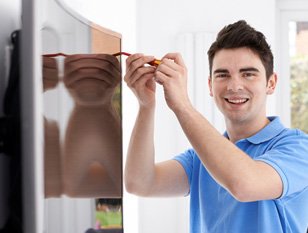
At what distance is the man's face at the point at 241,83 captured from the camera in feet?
4.97

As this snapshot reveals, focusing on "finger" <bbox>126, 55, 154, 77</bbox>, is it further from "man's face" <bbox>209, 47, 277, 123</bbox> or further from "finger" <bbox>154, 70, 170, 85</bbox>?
"man's face" <bbox>209, 47, 277, 123</bbox>

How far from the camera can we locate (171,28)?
341 cm

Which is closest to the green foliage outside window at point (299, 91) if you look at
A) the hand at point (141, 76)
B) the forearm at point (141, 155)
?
the forearm at point (141, 155)

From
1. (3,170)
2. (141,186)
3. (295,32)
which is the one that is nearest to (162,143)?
(295,32)

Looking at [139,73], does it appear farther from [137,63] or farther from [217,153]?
[217,153]

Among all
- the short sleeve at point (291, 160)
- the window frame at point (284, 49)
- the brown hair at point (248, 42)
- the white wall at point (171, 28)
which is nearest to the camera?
the short sleeve at point (291, 160)

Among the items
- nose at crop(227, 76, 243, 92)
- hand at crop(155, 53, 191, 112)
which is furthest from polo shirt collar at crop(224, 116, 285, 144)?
hand at crop(155, 53, 191, 112)

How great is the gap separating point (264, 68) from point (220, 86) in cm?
14

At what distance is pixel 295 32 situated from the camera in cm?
358

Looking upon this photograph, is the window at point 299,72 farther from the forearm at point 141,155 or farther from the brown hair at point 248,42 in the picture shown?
the forearm at point 141,155

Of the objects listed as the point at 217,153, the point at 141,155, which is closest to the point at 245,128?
the point at 141,155

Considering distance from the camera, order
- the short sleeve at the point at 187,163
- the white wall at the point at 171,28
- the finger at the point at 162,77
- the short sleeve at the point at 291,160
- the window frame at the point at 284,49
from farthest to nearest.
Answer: the window frame at the point at 284,49
the white wall at the point at 171,28
the short sleeve at the point at 187,163
the short sleeve at the point at 291,160
the finger at the point at 162,77

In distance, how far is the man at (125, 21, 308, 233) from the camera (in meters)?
1.17

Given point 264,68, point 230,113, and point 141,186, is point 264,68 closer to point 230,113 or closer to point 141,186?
point 230,113
